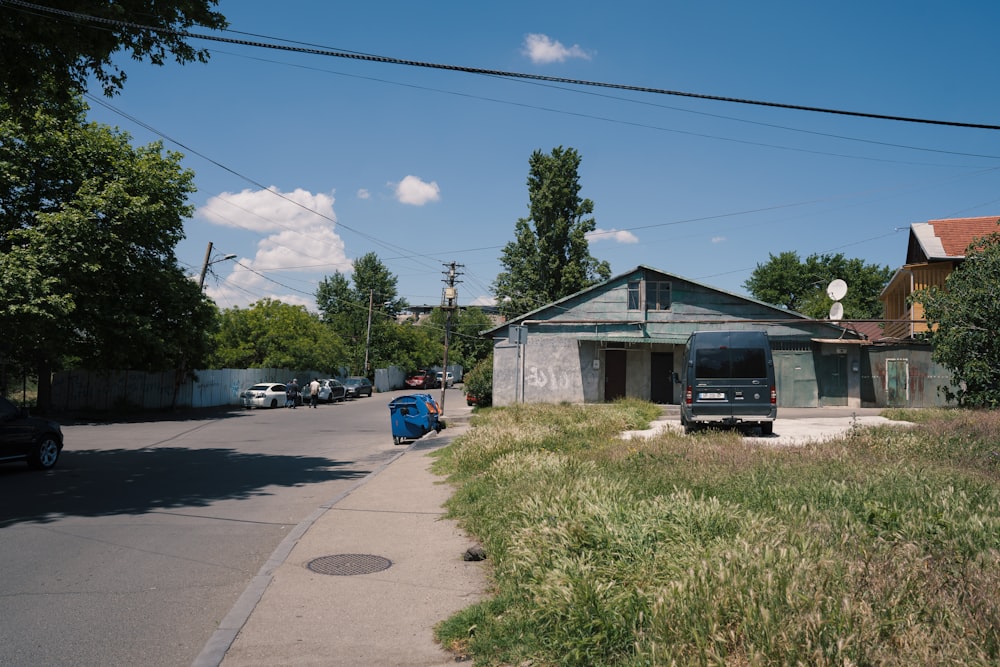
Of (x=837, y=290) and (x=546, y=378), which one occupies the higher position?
(x=837, y=290)

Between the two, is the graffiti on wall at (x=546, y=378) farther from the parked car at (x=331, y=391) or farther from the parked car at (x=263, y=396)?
the parked car at (x=331, y=391)

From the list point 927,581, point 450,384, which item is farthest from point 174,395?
point 450,384

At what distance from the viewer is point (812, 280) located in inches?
2704

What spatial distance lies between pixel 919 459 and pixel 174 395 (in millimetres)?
33917

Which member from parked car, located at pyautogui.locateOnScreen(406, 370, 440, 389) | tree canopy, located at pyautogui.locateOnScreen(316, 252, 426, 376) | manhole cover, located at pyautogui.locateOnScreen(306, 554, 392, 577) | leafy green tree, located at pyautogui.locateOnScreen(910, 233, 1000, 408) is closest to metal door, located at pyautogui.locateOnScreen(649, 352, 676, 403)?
leafy green tree, located at pyautogui.locateOnScreen(910, 233, 1000, 408)

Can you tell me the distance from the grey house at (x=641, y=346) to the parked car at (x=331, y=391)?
18271 millimetres

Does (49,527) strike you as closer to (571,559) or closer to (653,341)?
(571,559)

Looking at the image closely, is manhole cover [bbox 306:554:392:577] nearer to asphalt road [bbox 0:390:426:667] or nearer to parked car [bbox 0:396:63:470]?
asphalt road [bbox 0:390:426:667]

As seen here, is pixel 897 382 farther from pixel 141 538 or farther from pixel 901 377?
pixel 141 538

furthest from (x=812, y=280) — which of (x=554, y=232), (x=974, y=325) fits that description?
(x=974, y=325)

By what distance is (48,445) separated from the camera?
42.4 ft

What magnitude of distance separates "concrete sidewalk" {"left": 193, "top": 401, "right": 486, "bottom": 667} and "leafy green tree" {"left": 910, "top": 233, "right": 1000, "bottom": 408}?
58.8ft

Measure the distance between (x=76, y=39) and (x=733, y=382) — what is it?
47.1ft

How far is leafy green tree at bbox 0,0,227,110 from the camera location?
1055 cm
